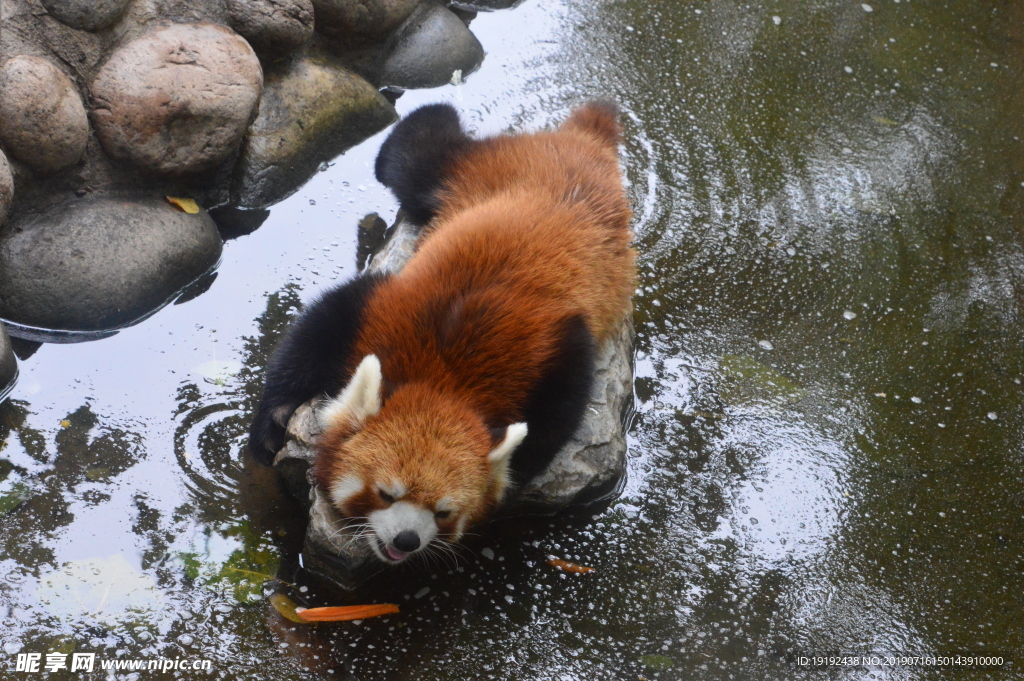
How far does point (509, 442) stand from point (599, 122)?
7.29 feet

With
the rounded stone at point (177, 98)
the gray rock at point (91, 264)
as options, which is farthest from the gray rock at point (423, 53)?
the gray rock at point (91, 264)

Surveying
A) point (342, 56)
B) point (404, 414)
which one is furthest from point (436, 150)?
point (404, 414)

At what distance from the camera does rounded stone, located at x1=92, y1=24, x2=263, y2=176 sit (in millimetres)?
3879

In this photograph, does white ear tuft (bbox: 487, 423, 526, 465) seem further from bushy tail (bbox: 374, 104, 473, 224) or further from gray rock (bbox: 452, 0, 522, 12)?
gray rock (bbox: 452, 0, 522, 12)

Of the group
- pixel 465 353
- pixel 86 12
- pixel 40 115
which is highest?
pixel 86 12

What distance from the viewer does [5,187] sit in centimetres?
339

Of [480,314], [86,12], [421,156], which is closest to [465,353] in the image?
[480,314]

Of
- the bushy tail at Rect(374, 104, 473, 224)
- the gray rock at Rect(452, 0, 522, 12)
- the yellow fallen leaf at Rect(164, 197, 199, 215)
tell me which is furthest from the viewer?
the gray rock at Rect(452, 0, 522, 12)

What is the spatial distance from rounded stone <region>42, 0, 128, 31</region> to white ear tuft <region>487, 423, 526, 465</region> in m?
2.72

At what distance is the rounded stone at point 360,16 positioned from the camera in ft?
16.3

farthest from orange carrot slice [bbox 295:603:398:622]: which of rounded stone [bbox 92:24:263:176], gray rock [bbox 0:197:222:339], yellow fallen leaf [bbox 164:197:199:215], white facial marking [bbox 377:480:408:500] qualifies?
rounded stone [bbox 92:24:263:176]

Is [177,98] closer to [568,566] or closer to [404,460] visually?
[404,460]

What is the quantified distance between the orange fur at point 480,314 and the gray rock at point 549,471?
12 cm

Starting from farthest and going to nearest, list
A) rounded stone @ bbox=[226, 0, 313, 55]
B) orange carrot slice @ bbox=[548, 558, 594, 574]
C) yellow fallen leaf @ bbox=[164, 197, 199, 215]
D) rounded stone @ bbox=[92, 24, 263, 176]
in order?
1. rounded stone @ bbox=[226, 0, 313, 55]
2. yellow fallen leaf @ bbox=[164, 197, 199, 215]
3. rounded stone @ bbox=[92, 24, 263, 176]
4. orange carrot slice @ bbox=[548, 558, 594, 574]
